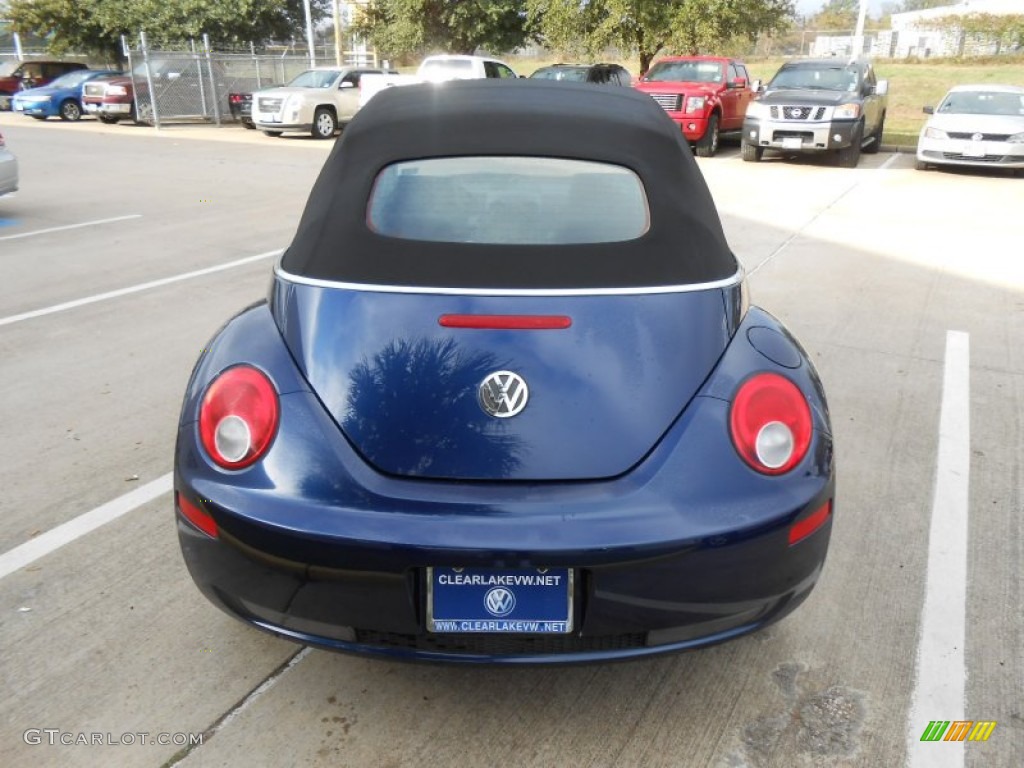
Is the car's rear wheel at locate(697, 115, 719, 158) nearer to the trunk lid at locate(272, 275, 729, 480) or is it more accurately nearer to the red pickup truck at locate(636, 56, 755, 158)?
the red pickup truck at locate(636, 56, 755, 158)

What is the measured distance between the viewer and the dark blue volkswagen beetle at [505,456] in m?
2.02

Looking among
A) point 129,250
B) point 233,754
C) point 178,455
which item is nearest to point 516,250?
point 178,455

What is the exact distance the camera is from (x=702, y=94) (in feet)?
53.7

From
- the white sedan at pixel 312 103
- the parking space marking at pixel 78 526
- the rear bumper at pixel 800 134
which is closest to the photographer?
the parking space marking at pixel 78 526

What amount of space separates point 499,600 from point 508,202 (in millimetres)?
1257

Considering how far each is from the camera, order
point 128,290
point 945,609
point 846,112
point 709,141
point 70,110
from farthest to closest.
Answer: point 70,110 → point 709,141 → point 846,112 → point 128,290 → point 945,609

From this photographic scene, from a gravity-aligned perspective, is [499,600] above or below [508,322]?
below

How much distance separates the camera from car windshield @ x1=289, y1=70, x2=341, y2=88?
21.7 meters

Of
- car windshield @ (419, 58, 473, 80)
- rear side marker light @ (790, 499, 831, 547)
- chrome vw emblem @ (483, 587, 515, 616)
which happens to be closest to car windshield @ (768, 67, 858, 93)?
car windshield @ (419, 58, 473, 80)

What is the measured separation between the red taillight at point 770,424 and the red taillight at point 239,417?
1.17m

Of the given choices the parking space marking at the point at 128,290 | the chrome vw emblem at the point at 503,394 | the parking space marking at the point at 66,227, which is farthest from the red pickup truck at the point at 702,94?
the chrome vw emblem at the point at 503,394

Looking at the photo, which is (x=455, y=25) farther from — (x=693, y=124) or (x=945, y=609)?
(x=945, y=609)

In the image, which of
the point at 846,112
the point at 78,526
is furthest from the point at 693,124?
the point at 78,526

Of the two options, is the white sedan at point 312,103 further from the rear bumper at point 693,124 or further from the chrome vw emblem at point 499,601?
the chrome vw emblem at point 499,601
